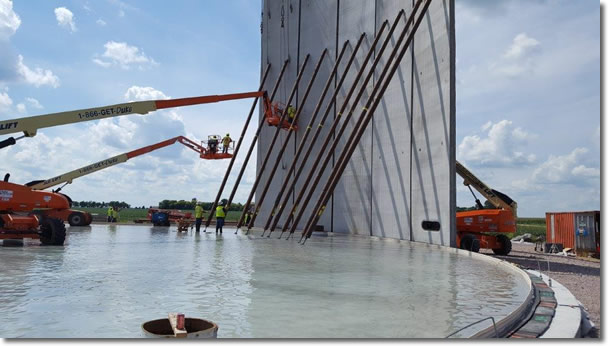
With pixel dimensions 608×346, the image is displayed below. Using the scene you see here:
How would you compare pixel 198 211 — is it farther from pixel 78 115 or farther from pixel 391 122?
pixel 391 122

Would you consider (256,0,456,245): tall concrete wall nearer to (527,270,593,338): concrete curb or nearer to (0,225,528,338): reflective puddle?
(0,225,528,338): reflective puddle

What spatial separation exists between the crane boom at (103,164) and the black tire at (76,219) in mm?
1777

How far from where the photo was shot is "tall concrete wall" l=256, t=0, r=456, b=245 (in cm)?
1418

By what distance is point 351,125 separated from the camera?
64.2 feet

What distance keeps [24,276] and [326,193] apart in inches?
414

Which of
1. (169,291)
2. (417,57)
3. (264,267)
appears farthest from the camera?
(417,57)

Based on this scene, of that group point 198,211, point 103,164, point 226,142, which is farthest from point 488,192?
point 103,164

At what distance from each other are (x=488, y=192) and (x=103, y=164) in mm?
19923

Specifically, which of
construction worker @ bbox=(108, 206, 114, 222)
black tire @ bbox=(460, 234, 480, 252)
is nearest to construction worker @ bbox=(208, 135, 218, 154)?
construction worker @ bbox=(108, 206, 114, 222)

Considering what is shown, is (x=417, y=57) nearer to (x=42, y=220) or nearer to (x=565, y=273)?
(x=565, y=273)

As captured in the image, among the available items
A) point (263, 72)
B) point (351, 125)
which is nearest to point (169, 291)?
point (351, 125)

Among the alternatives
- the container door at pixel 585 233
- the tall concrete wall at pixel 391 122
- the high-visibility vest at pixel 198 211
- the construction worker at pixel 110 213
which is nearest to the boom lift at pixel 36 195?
the high-visibility vest at pixel 198 211

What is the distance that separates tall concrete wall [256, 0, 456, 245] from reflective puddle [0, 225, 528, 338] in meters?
4.88

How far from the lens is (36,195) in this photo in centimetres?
1546
